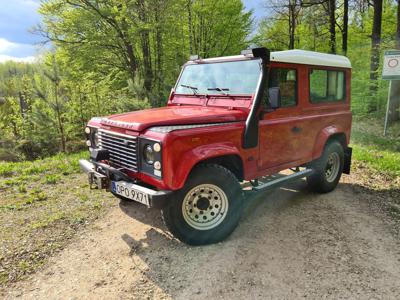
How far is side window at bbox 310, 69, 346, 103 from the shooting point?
4.84 meters

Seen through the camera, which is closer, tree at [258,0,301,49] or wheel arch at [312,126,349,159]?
wheel arch at [312,126,349,159]

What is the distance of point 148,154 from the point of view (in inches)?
132

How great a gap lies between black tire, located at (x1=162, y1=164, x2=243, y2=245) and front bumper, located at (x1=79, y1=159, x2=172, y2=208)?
0.23m

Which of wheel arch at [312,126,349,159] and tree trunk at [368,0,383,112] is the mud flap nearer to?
wheel arch at [312,126,349,159]

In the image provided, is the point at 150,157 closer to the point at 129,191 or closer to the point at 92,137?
the point at 129,191

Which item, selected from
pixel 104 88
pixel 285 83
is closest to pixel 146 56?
pixel 104 88

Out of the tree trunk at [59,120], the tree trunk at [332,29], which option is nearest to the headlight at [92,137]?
the tree trunk at [59,120]

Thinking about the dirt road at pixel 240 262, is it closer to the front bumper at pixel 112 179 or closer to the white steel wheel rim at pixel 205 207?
the white steel wheel rim at pixel 205 207

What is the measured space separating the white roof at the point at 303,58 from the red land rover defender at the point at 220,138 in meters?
0.02

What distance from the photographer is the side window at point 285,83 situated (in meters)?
4.15

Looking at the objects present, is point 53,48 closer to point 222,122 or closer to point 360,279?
point 222,122

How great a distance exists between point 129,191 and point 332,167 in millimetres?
3844

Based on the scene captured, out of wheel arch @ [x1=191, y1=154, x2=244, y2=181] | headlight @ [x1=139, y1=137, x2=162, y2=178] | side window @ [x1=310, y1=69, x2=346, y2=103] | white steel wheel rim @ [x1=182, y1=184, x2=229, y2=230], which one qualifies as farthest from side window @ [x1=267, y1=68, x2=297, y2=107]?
headlight @ [x1=139, y1=137, x2=162, y2=178]

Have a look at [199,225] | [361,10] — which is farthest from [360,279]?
[361,10]
